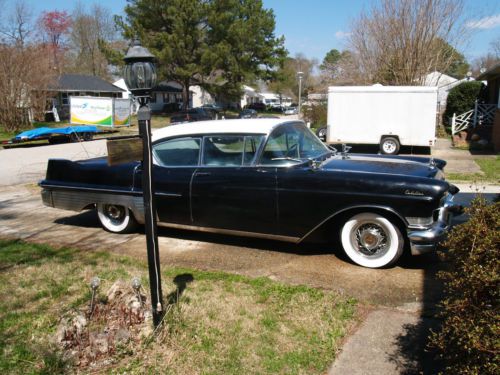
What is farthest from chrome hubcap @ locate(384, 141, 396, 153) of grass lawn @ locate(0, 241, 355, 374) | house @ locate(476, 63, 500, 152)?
grass lawn @ locate(0, 241, 355, 374)

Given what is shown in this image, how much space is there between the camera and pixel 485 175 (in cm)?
1095

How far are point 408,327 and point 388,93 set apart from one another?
13.6 m

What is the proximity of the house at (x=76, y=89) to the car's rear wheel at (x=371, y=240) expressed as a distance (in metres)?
36.9

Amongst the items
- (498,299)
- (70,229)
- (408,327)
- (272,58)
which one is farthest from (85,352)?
(272,58)

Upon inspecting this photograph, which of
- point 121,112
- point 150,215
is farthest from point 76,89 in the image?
point 150,215

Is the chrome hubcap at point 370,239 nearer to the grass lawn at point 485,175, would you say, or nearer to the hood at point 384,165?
the hood at point 384,165

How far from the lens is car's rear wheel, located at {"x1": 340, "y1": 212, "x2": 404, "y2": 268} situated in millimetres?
4453

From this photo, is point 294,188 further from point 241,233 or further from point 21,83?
point 21,83

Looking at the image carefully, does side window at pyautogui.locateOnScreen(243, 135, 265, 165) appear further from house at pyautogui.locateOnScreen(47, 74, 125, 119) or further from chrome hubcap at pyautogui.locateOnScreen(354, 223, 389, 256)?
house at pyautogui.locateOnScreen(47, 74, 125, 119)

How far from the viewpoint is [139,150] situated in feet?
10.4

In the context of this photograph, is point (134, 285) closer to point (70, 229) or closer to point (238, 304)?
point (238, 304)

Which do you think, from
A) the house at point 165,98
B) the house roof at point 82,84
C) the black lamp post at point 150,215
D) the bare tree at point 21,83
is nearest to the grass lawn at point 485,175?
the black lamp post at point 150,215

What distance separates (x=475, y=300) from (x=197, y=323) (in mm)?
2028

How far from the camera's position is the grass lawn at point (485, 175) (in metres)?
10.2
